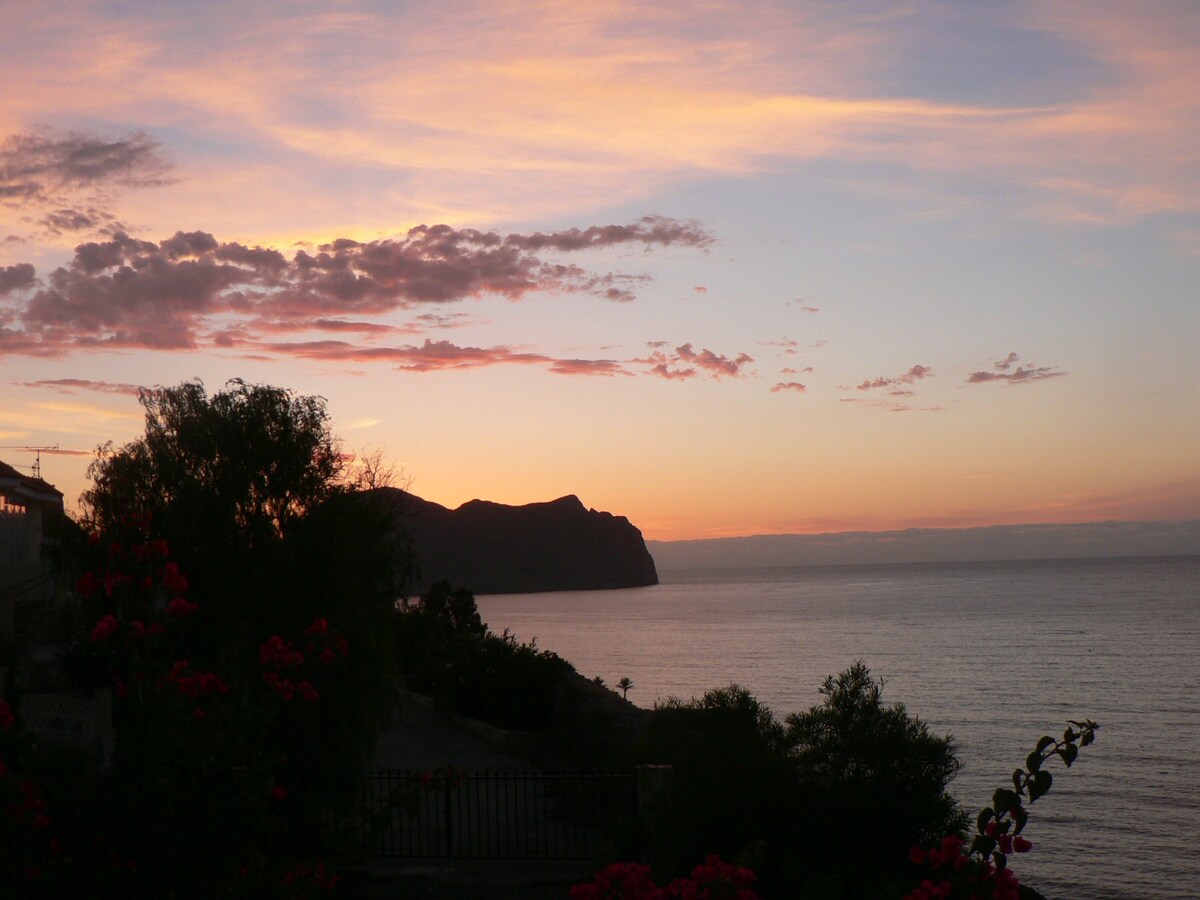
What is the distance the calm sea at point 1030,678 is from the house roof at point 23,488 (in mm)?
30705

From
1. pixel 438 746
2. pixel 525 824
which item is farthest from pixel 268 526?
pixel 438 746

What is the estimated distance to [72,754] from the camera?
5840 mm

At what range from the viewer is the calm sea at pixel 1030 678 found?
1284 inches

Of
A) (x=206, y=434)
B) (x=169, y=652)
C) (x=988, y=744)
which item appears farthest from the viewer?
(x=988, y=744)

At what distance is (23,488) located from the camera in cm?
3073

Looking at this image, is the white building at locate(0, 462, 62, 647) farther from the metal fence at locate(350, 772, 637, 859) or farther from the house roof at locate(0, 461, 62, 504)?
the metal fence at locate(350, 772, 637, 859)

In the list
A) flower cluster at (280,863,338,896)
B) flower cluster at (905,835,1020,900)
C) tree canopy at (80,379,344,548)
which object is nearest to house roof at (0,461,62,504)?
tree canopy at (80,379,344,548)

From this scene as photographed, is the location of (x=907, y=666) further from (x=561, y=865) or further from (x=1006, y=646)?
(x=561, y=865)

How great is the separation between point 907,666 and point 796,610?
86996 millimetres

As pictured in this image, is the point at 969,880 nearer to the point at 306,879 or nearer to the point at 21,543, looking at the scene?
the point at 306,879

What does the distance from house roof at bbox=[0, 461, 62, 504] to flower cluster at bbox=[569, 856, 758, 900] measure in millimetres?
29631

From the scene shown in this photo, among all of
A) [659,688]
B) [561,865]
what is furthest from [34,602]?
[659,688]

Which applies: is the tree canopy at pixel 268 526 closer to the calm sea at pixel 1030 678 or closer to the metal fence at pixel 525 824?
the metal fence at pixel 525 824

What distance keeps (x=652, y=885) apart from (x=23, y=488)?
30.9 metres
